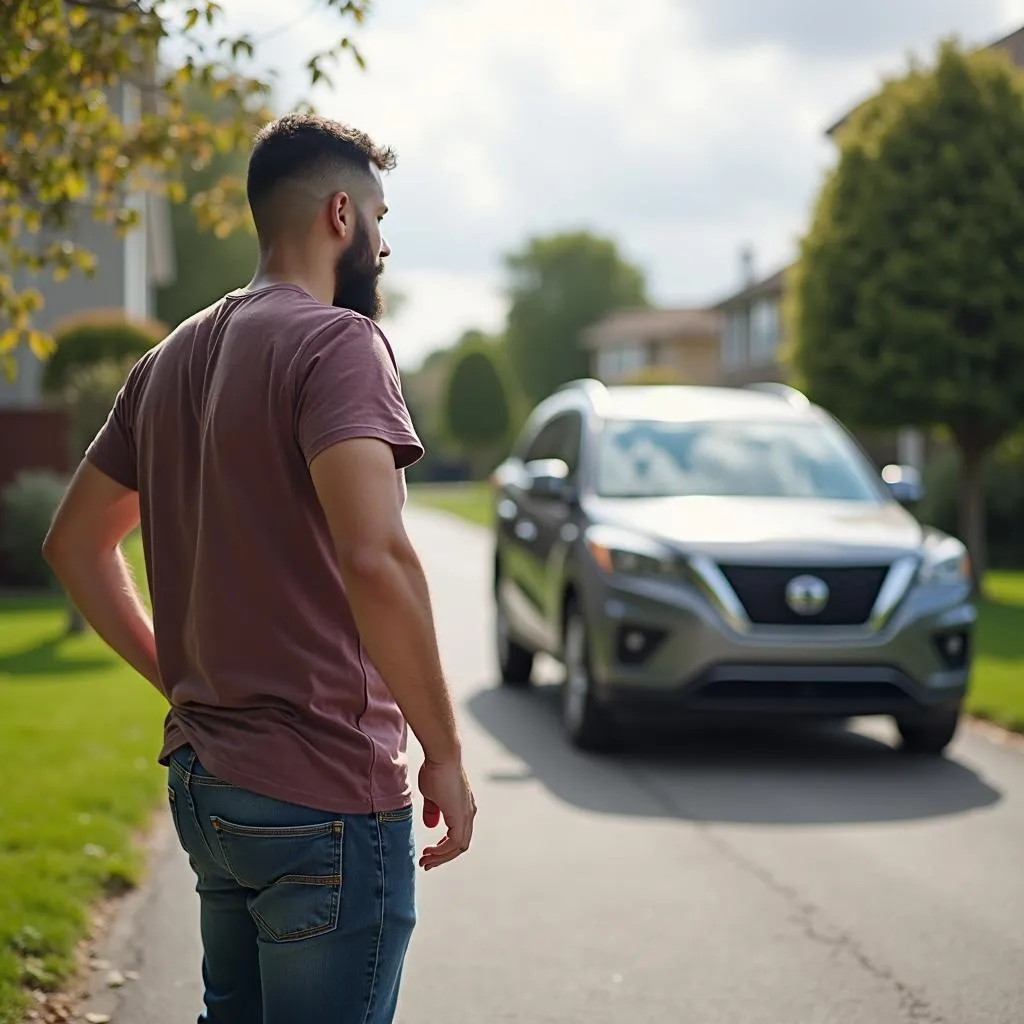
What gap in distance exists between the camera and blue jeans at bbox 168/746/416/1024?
2.59 meters

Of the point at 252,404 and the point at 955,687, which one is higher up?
the point at 252,404

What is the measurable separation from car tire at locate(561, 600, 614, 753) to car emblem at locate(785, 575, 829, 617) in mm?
1078

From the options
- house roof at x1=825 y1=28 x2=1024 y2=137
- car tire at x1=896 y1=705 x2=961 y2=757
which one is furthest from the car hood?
house roof at x1=825 y1=28 x2=1024 y2=137

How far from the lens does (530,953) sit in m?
5.47

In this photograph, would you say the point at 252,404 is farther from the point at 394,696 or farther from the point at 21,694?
the point at 21,694

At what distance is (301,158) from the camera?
8.98 feet

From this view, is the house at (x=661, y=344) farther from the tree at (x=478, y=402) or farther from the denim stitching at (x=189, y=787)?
the denim stitching at (x=189, y=787)

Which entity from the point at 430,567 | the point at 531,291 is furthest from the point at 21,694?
the point at 531,291

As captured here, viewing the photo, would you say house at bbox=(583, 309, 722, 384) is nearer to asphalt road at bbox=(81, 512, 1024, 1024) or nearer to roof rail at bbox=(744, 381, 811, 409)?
roof rail at bbox=(744, 381, 811, 409)

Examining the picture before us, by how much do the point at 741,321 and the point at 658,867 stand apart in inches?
2149

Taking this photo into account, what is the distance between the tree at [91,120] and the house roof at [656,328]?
8125 cm

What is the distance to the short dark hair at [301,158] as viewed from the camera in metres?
2.74

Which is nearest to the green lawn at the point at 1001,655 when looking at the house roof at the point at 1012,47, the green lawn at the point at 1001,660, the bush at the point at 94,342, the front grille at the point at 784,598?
the green lawn at the point at 1001,660

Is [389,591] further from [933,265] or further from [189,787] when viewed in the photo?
[933,265]
